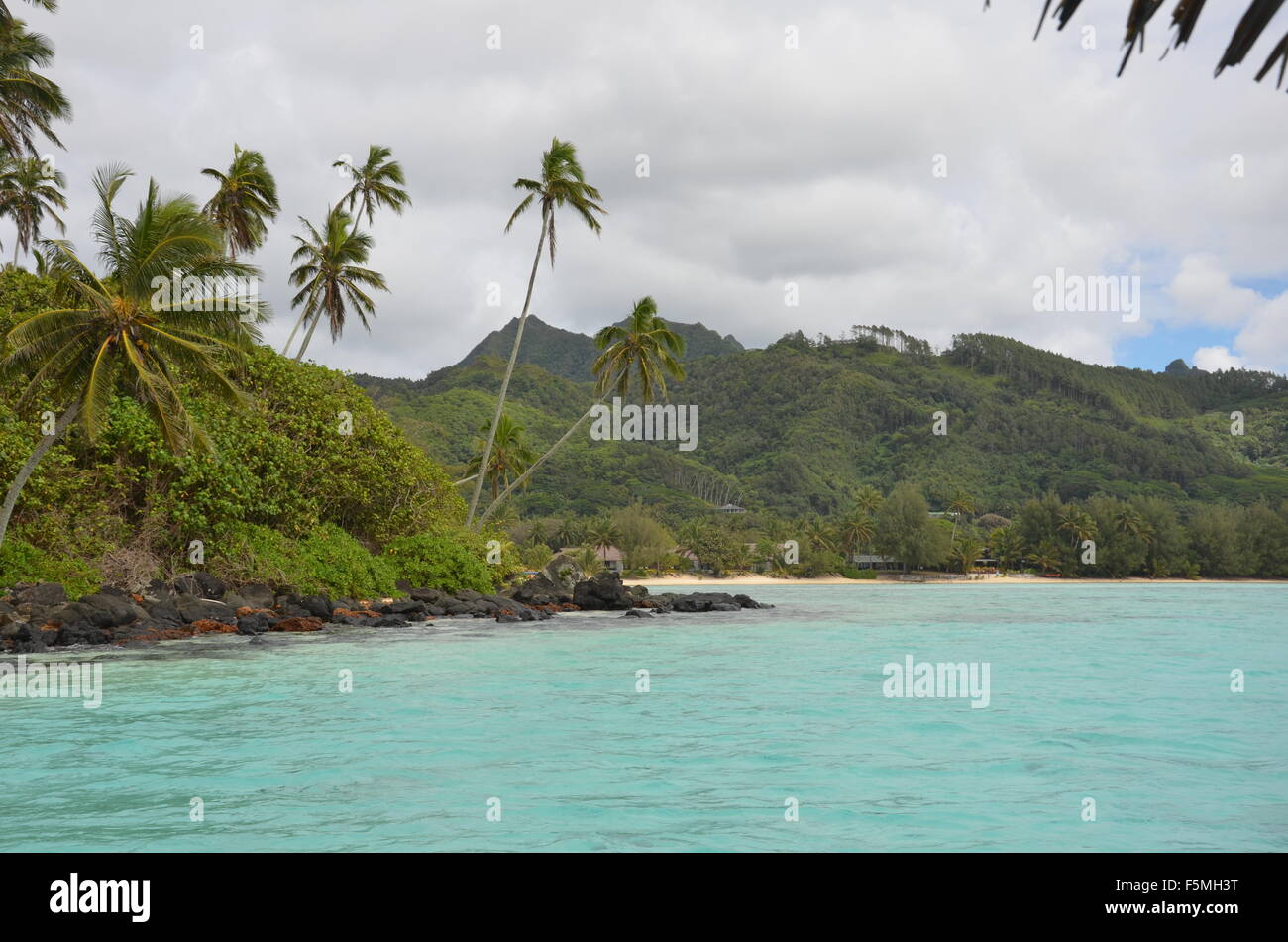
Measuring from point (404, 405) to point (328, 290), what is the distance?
7196 cm

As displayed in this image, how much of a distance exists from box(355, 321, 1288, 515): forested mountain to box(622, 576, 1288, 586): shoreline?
26.1 m

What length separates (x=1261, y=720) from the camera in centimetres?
1402

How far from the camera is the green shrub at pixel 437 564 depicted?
3359cm

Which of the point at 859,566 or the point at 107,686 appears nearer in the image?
the point at 107,686

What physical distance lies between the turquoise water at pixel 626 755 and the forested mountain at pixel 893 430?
7383 centimetres

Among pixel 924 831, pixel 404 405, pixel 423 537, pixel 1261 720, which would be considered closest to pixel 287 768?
pixel 924 831

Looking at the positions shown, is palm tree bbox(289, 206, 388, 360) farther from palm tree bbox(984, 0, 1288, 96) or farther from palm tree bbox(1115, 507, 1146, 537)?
palm tree bbox(1115, 507, 1146, 537)

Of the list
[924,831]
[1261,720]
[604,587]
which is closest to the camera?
[924,831]

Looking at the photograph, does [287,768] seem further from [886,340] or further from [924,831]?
[886,340]

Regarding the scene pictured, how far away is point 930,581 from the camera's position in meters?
82.2

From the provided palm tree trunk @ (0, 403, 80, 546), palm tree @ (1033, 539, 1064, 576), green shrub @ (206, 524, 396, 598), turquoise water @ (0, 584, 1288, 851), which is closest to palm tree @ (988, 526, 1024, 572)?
palm tree @ (1033, 539, 1064, 576)

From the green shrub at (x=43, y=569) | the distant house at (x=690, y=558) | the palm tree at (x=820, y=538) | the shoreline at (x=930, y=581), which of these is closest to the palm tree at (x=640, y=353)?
the green shrub at (x=43, y=569)

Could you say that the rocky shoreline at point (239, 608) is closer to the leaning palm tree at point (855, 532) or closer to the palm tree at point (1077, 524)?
the leaning palm tree at point (855, 532)
